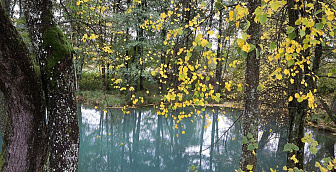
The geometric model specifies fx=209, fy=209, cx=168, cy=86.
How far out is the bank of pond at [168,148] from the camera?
633 cm

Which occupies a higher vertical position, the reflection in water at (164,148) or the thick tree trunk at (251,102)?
the thick tree trunk at (251,102)

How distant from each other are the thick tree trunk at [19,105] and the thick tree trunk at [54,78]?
138 millimetres

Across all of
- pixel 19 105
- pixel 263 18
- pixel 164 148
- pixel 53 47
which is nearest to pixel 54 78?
pixel 53 47

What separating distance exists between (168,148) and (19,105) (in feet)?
20.9

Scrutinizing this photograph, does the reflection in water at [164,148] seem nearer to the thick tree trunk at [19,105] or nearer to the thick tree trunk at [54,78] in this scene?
the thick tree trunk at [54,78]

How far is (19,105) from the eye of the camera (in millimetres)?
2033

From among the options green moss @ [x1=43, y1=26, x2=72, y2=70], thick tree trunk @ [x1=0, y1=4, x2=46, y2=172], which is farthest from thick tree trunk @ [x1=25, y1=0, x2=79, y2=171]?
thick tree trunk @ [x1=0, y1=4, x2=46, y2=172]

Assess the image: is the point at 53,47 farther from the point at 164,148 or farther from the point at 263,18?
the point at 164,148

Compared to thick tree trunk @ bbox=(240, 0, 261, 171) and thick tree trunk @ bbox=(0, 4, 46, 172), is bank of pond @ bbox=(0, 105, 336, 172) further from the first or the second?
thick tree trunk @ bbox=(0, 4, 46, 172)

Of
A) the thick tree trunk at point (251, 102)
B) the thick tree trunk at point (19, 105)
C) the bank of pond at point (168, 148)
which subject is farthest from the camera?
the bank of pond at point (168, 148)

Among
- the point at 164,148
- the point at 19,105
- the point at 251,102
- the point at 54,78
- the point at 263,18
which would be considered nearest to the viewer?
the point at 263,18

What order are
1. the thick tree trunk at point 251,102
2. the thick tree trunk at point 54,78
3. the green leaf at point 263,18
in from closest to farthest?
the green leaf at point 263,18 < the thick tree trunk at point 54,78 < the thick tree trunk at point 251,102

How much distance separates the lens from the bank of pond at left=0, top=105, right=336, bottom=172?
6334mm

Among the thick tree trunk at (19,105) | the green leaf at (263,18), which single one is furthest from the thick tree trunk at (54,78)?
the green leaf at (263,18)
